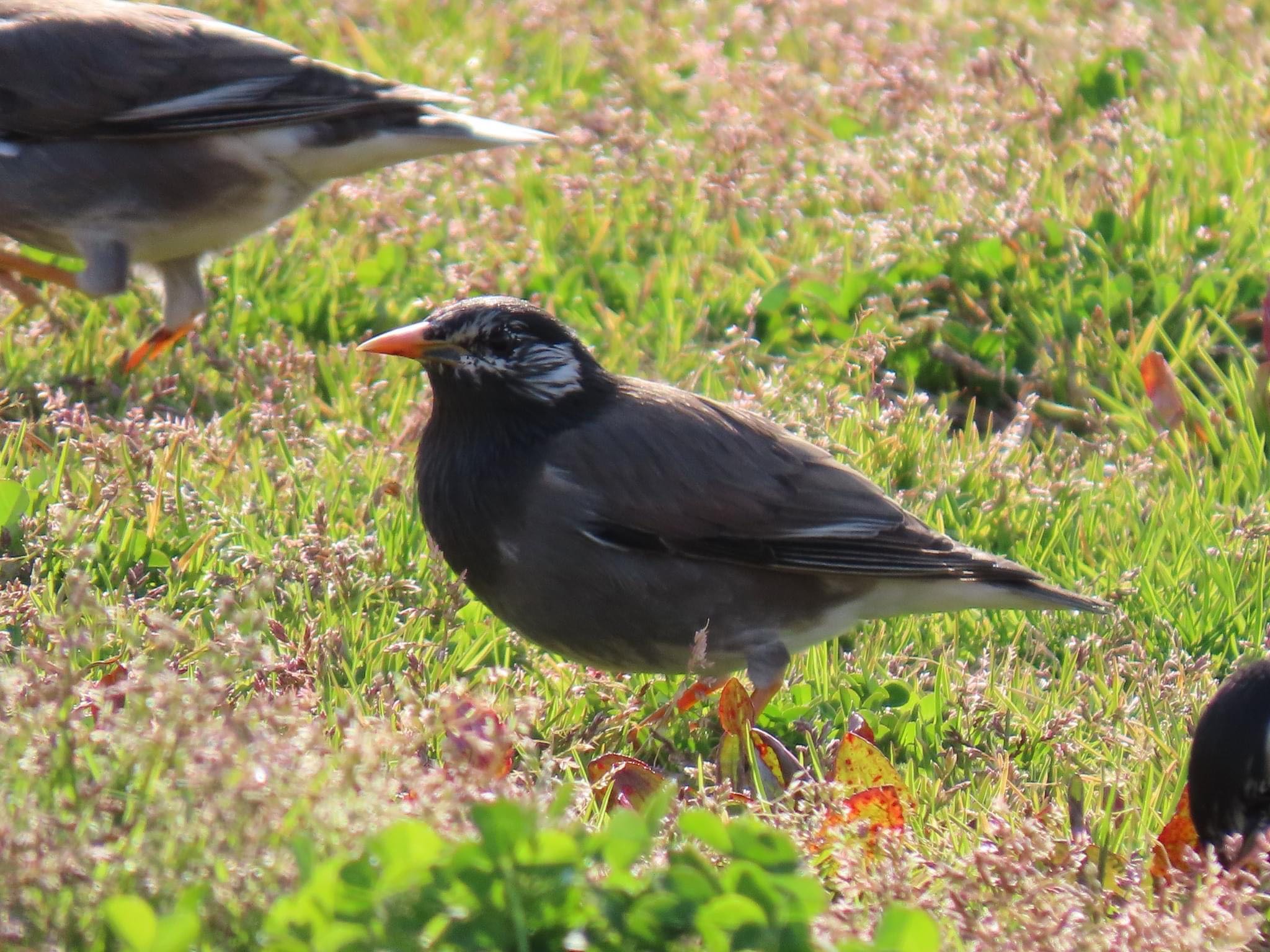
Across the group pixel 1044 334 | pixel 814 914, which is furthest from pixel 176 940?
pixel 1044 334

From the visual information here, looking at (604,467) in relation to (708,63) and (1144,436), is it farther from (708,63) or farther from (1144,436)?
(708,63)

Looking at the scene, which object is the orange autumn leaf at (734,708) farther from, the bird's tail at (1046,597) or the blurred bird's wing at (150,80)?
the blurred bird's wing at (150,80)

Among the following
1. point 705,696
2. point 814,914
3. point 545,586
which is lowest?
point 705,696

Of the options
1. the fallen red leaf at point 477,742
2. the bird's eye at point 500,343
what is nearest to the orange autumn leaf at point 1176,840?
the fallen red leaf at point 477,742

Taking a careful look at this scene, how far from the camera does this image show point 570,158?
907 cm

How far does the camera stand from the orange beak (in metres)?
5.05

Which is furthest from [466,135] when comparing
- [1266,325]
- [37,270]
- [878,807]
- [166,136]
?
[878,807]

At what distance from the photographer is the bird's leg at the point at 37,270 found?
739 cm

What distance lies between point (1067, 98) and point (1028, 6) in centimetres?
201

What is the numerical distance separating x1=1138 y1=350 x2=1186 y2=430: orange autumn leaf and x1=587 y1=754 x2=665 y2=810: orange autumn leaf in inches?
125

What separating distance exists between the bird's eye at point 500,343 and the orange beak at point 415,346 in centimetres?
8

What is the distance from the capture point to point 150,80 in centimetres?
714

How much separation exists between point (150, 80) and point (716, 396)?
2643 mm

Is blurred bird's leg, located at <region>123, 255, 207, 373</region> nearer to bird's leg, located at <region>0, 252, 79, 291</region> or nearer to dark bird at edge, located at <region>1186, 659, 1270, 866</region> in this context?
bird's leg, located at <region>0, 252, 79, 291</region>
